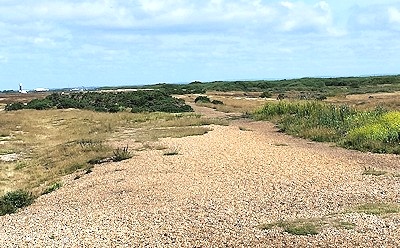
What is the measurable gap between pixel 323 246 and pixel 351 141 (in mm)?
11201

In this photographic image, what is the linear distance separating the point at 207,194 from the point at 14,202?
4.42m

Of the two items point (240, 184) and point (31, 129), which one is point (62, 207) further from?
point (31, 129)

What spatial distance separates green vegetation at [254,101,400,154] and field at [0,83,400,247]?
543 mm

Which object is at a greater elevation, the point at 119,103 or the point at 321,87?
the point at 119,103

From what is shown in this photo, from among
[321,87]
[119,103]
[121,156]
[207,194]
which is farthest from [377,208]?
[321,87]

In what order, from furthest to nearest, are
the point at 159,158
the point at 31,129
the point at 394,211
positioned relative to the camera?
the point at 31,129 < the point at 159,158 < the point at 394,211

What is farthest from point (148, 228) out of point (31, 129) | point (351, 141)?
point (31, 129)

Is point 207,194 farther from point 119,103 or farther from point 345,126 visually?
point 119,103

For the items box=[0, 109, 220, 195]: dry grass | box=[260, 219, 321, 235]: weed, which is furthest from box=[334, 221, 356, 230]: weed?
box=[0, 109, 220, 195]: dry grass

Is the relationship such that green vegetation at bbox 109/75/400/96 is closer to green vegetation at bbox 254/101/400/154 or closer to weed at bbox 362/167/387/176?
green vegetation at bbox 254/101/400/154

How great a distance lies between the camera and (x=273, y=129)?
992 inches

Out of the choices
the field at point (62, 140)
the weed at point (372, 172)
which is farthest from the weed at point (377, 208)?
the field at point (62, 140)

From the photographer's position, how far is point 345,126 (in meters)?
21.2

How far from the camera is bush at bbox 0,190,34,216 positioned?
11.4 m
